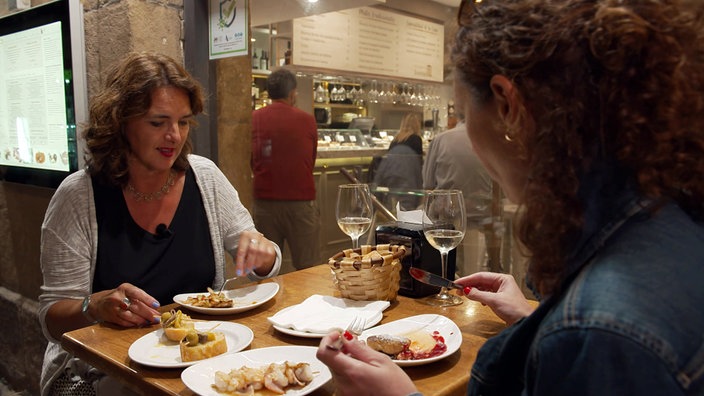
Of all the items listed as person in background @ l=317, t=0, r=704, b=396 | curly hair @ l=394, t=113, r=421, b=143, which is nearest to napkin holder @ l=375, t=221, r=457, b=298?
person in background @ l=317, t=0, r=704, b=396

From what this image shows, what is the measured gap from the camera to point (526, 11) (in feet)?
2.44

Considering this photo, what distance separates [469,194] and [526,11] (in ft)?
9.49

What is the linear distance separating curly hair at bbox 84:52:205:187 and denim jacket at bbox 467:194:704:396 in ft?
5.41

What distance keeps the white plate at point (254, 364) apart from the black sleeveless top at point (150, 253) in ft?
2.62

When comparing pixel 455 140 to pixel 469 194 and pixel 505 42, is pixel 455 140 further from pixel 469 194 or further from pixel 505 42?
pixel 505 42

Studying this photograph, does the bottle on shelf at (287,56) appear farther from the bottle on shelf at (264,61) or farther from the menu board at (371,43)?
the bottle on shelf at (264,61)

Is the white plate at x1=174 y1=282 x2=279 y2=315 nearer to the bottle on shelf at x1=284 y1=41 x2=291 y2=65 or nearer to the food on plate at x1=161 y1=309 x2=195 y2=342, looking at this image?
the food on plate at x1=161 y1=309 x2=195 y2=342

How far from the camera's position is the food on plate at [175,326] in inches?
52.2

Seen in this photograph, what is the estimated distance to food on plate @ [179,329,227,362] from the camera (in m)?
1.22

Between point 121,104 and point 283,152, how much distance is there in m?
2.07

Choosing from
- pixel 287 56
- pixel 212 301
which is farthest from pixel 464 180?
pixel 212 301

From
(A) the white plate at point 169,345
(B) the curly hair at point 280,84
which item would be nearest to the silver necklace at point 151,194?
(A) the white plate at point 169,345

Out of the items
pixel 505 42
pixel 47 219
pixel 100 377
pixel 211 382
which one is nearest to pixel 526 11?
pixel 505 42

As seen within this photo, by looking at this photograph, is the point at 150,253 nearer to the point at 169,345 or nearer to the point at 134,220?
the point at 134,220
